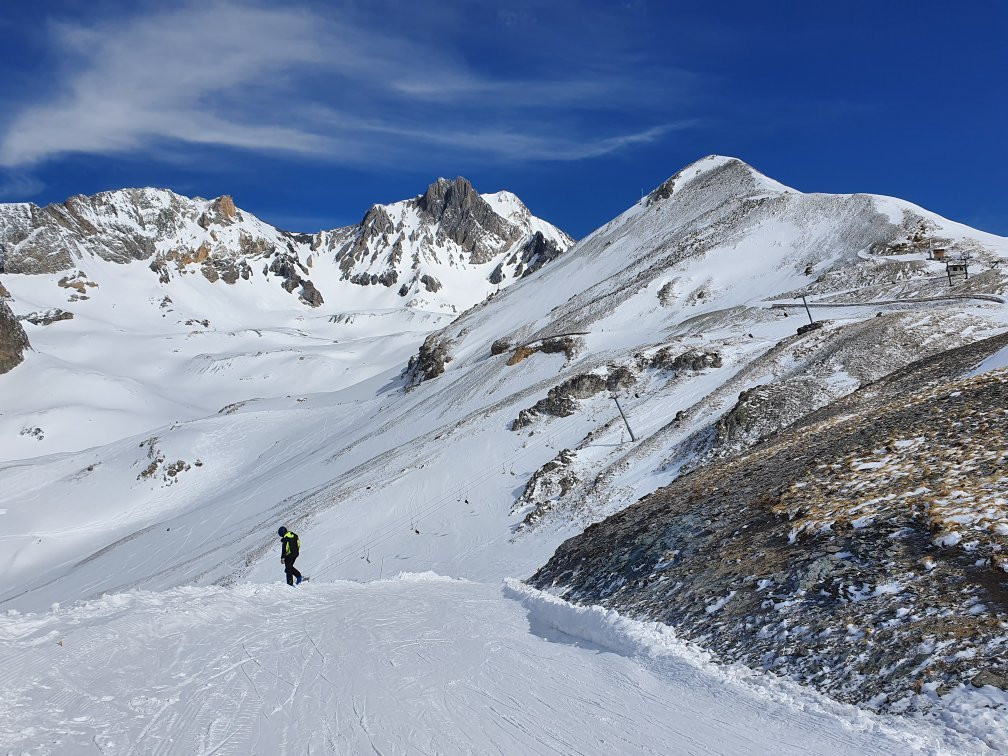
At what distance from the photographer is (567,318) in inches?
2534

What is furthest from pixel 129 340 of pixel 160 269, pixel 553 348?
pixel 553 348

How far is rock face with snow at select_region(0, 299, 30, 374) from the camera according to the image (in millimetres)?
108250

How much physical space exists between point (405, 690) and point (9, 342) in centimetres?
13351

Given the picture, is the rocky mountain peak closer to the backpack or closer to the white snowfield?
the backpack

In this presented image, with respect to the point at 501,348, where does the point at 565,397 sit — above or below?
below

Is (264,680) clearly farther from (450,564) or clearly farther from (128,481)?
(128,481)

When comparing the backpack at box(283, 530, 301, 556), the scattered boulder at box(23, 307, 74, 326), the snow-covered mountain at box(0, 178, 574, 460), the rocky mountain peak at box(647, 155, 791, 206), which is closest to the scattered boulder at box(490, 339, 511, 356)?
the rocky mountain peak at box(647, 155, 791, 206)

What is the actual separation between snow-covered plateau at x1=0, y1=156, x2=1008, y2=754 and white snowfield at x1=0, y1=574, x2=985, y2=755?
0.05m

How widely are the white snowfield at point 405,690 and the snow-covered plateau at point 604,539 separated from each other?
49mm

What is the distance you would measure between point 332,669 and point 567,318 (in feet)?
188

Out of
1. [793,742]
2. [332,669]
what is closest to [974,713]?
[793,742]

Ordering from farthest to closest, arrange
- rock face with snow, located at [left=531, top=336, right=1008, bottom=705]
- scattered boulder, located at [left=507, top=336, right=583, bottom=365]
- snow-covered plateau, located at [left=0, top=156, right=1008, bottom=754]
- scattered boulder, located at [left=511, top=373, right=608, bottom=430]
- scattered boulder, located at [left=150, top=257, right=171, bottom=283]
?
scattered boulder, located at [left=150, top=257, right=171, bottom=283]
scattered boulder, located at [left=507, top=336, right=583, bottom=365]
scattered boulder, located at [left=511, top=373, right=608, bottom=430]
snow-covered plateau, located at [left=0, top=156, right=1008, bottom=754]
rock face with snow, located at [left=531, top=336, right=1008, bottom=705]

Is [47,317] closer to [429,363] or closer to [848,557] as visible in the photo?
[429,363]

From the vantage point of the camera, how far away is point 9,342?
11019 cm
